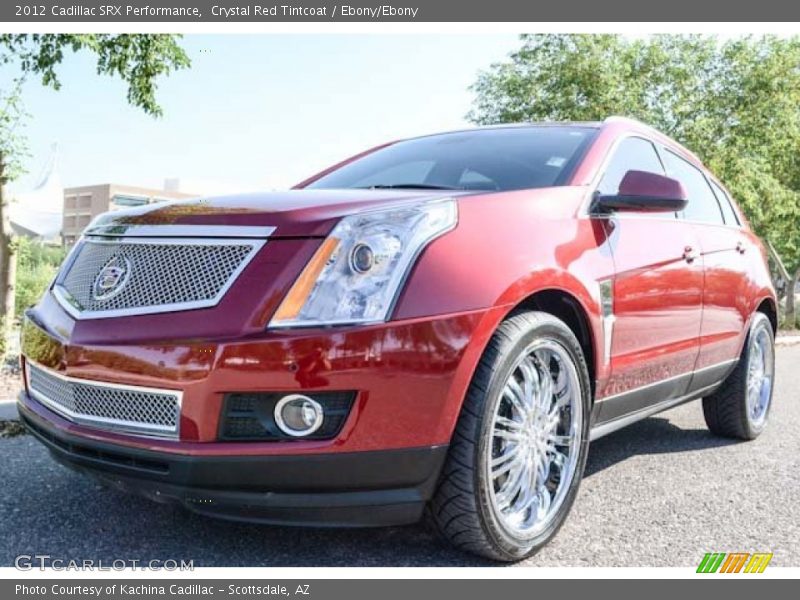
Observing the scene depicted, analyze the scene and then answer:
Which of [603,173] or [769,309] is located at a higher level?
[603,173]

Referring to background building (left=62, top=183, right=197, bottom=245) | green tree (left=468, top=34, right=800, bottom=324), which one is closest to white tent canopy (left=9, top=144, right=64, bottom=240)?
background building (left=62, top=183, right=197, bottom=245)

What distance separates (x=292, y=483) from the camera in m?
2.17

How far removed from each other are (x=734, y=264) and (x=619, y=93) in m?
11.8

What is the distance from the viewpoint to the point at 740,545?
2.81 meters

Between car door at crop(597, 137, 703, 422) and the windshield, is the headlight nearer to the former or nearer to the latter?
the windshield

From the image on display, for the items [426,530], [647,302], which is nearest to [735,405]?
[647,302]

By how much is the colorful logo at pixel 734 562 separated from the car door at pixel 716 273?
129cm

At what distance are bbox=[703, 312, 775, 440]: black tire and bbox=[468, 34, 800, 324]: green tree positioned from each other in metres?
11.4

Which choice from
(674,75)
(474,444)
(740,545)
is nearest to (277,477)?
(474,444)

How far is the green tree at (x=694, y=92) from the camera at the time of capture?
15.2m

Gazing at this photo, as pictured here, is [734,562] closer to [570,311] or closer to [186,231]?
[570,311]

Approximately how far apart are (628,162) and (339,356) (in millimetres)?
2036

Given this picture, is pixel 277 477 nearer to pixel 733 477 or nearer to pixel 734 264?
pixel 733 477

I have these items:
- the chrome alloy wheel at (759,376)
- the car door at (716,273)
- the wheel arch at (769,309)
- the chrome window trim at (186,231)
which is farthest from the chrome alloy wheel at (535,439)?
the wheel arch at (769,309)
